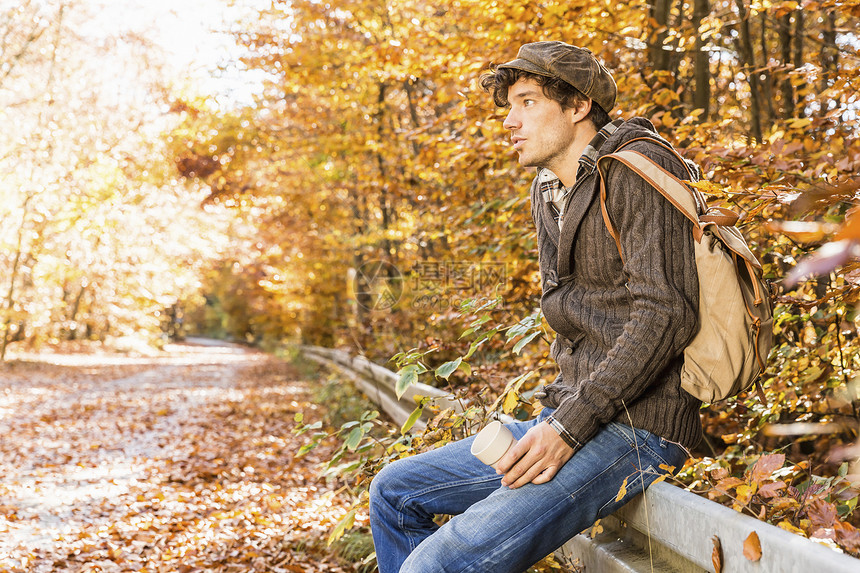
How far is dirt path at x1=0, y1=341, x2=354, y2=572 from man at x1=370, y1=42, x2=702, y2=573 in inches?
68.6

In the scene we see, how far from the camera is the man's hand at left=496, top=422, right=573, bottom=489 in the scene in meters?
2.04

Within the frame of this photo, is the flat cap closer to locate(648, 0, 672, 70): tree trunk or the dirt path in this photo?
the dirt path

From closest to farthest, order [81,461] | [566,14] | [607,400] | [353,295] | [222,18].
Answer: [607,400] → [566,14] → [81,461] → [222,18] → [353,295]

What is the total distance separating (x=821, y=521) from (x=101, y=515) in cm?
501

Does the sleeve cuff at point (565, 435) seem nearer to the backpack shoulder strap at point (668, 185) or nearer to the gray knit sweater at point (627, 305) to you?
the gray knit sweater at point (627, 305)

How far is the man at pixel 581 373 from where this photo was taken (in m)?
2.00

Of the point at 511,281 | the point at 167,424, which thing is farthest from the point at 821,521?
the point at 167,424

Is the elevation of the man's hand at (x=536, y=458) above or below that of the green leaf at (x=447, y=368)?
below

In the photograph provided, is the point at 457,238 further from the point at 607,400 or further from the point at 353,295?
the point at 353,295

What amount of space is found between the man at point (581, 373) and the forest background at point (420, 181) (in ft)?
0.84

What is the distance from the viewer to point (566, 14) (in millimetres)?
4977

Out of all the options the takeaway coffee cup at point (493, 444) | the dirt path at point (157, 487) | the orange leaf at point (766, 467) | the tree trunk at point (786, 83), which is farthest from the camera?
the tree trunk at point (786, 83)

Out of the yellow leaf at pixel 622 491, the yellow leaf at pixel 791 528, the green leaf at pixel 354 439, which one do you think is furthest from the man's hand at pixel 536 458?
the green leaf at pixel 354 439

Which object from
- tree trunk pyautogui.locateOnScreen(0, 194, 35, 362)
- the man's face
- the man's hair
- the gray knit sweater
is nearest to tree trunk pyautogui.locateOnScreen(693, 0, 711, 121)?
the man's hair
